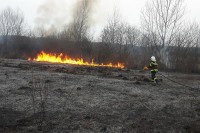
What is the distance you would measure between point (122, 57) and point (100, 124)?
2187cm

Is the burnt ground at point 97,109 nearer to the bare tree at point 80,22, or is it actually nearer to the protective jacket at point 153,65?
the protective jacket at point 153,65

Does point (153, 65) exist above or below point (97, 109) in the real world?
above

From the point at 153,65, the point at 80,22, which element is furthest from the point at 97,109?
the point at 80,22

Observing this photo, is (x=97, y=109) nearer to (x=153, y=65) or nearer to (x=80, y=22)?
(x=153, y=65)

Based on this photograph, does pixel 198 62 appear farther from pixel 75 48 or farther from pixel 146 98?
pixel 146 98

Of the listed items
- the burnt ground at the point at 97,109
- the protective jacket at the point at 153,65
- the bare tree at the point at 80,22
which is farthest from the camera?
the bare tree at the point at 80,22

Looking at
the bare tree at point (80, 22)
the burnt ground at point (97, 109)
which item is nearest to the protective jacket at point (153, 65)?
the burnt ground at point (97, 109)

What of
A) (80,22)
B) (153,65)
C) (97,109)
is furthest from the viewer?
(80,22)

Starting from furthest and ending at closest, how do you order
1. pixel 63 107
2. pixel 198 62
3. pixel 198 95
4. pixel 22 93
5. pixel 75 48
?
1. pixel 75 48
2. pixel 198 62
3. pixel 198 95
4. pixel 22 93
5. pixel 63 107

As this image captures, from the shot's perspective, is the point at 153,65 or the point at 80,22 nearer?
the point at 153,65

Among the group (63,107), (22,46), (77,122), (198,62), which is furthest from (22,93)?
(22,46)

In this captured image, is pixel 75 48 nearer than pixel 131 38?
Yes

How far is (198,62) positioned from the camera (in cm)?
2906

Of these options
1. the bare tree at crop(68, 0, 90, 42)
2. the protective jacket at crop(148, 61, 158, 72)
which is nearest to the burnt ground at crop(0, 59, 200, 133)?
the protective jacket at crop(148, 61, 158, 72)
